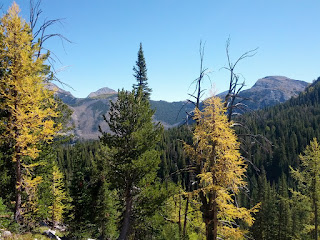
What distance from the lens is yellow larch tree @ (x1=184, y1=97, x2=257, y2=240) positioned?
9641mm

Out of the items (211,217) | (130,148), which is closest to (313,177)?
(211,217)

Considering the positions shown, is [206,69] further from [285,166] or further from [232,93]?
[285,166]

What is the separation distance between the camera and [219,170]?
388 inches

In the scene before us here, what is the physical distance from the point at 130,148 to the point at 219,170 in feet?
25.5

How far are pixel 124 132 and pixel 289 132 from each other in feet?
455

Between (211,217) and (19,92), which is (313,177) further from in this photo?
(19,92)

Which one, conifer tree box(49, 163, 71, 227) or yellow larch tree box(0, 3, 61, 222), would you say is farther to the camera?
conifer tree box(49, 163, 71, 227)

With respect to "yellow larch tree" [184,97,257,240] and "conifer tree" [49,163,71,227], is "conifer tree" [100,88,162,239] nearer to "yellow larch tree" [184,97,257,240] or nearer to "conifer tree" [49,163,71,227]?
"yellow larch tree" [184,97,257,240]

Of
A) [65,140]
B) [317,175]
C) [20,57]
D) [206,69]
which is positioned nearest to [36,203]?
[65,140]

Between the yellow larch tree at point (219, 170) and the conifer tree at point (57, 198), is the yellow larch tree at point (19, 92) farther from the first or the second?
the conifer tree at point (57, 198)

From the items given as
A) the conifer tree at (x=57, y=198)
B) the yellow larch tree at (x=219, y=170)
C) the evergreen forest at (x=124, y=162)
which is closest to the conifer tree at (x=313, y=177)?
the evergreen forest at (x=124, y=162)

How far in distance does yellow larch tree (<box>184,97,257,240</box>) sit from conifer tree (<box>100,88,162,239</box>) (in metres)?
5.71

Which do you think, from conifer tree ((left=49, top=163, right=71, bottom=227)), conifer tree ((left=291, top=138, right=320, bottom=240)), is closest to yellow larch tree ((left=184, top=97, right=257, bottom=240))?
conifer tree ((left=291, top=138, right=320, bottom=240))

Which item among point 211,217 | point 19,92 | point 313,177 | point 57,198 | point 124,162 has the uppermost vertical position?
point 19,92
